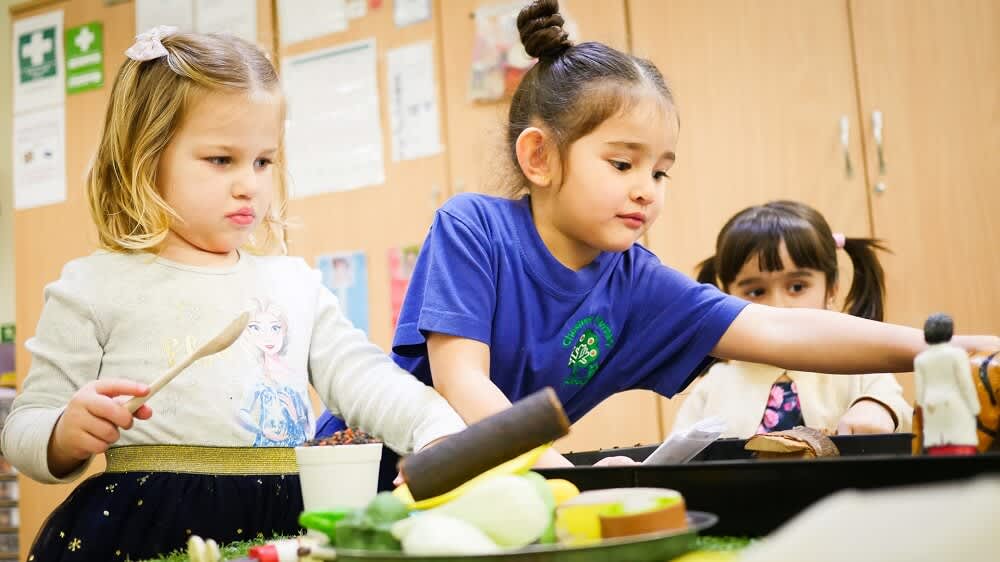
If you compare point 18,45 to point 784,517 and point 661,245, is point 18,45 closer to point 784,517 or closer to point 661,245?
point 661,245

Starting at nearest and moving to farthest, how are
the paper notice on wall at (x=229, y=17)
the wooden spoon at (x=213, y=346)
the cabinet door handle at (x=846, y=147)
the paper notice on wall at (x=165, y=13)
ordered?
the wooden spoon at (x=213, y=346), the cabinet door handle at (x=846, y=147), the paper notice on wall at (x=229, y=17), the paper notice on wall at (x=165, y=13)

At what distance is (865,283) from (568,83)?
1140 millimetres

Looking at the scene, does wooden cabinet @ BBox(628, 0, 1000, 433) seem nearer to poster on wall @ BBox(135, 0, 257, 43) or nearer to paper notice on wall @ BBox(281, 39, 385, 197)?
paper notice on wall @ BBox(281, 39, 385, 197)

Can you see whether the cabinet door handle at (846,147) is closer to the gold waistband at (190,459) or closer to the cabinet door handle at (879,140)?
the cabinet door handle at (879,140)

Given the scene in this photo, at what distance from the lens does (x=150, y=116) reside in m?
1.01

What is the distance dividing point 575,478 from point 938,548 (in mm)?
302

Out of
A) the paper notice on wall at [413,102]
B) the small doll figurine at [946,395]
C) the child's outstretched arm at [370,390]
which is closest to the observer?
the small doll figurine at [946,395]

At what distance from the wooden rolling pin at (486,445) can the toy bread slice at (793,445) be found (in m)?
0.30

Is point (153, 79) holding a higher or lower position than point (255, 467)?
higher

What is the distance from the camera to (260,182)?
1.01 meters

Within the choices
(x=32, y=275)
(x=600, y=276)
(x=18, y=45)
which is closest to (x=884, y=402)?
(x=600, y=276)

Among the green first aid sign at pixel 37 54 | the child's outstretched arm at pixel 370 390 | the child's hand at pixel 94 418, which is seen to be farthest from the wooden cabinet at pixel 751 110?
the green first aid sign at pixel 37 54

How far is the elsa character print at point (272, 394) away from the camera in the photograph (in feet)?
3.17

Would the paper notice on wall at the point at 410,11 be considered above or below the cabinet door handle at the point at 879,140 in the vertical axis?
above
